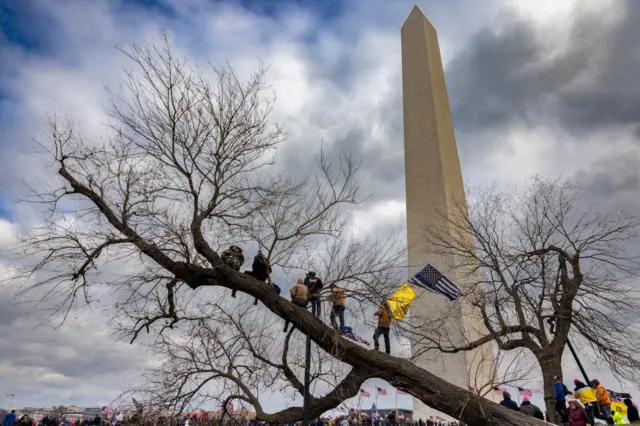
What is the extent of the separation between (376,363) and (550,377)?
14.0ft

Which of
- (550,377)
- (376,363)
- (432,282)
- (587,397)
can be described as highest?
(432,282)

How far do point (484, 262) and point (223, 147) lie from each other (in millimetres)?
6550

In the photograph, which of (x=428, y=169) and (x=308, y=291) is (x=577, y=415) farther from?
(x=428, y=169)

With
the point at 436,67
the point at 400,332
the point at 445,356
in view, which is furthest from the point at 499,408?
the point at 436,67

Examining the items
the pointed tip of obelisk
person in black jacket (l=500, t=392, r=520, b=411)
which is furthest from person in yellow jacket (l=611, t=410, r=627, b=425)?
the pointed tip of obelisk

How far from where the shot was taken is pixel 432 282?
10328 millimetres

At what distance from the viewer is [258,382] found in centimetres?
705

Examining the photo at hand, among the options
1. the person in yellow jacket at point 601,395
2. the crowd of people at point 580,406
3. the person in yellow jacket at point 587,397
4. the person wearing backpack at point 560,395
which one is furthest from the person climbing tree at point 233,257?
the person in yellow jacket at point 601,395

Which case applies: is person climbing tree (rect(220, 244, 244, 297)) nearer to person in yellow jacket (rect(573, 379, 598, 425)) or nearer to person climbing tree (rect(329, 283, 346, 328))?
person climbing tree (rect(329, 283, 346, 328))

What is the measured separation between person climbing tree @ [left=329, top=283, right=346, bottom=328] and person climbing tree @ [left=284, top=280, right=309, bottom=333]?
37cm

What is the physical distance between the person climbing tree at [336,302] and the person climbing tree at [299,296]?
0.37 metres

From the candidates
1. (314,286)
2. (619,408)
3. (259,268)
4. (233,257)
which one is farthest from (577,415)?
(233,257)

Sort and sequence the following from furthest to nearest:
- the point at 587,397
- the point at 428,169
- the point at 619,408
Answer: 1. the point at 428,169
2. the point at 619,408
3. the point at 587,397

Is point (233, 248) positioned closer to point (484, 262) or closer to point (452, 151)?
point (484, 262)
